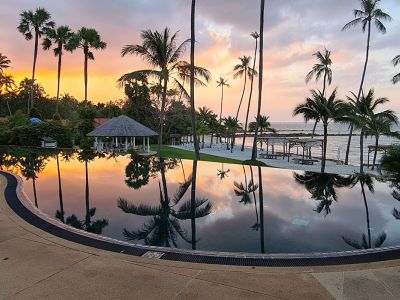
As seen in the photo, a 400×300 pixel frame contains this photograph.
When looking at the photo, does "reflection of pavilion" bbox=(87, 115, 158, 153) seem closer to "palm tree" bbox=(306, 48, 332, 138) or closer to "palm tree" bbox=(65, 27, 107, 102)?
"palm tree" bbox=(65, 27, 107, 102)

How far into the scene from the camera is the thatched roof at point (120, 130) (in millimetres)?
27513

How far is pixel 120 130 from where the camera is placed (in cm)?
2780

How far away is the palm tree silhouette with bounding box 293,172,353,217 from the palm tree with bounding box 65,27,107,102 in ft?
108

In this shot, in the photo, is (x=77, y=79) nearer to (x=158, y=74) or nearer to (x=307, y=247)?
(x=158, y=74)

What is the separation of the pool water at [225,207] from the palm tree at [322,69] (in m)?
25.4

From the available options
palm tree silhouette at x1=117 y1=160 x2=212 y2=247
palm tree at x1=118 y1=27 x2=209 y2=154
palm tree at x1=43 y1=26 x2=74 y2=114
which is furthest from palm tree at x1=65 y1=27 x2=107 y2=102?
palm tree silhouette at x1=117 y1=160 x2=212 y2=247

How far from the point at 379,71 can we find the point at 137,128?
2607 cm

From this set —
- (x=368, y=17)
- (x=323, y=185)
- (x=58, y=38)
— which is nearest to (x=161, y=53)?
(x=323, y=185)

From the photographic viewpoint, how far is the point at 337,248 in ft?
20.3

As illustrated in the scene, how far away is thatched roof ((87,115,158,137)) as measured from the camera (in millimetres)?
27513

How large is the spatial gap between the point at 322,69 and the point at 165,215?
3390 cm

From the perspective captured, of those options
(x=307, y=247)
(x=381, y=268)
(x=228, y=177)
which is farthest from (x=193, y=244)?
(x=228, y=177)

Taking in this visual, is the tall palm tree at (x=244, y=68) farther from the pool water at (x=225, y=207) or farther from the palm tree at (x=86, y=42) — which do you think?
the pool water at (x=225, y=207)

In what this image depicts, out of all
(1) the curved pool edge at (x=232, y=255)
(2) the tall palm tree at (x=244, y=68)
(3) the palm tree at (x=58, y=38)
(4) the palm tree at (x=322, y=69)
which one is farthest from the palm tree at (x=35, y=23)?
(1) the curved pool edge at (x=232, y=255)
